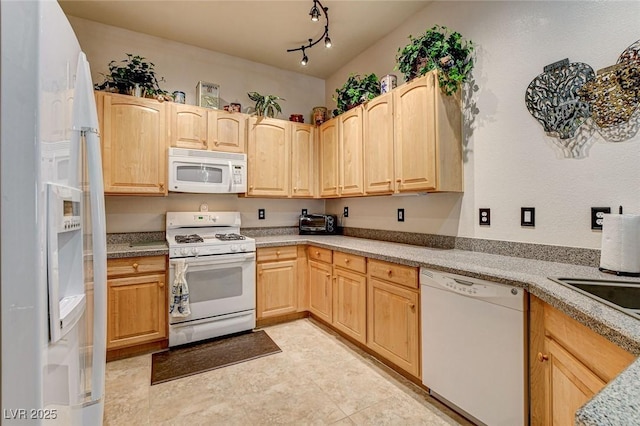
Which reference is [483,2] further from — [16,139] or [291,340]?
[291,340]

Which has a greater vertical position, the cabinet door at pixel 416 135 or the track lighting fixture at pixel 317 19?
the track lighting fixture at pixel 317 19

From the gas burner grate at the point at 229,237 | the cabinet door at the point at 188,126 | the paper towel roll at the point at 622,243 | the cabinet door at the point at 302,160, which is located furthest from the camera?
the cabinet door at the point at 302,160

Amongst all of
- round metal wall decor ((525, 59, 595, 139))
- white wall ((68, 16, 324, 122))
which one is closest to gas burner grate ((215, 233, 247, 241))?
white wall ((68, 16, 324, 122))

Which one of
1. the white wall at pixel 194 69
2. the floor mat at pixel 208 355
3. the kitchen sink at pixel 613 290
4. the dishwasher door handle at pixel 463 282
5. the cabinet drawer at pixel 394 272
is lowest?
the floor mat at pixel 208 355

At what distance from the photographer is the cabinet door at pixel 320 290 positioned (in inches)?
116

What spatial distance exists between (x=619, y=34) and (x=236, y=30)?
2924mm

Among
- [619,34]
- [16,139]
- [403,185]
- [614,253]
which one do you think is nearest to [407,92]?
[403,185]

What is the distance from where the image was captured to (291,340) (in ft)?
9.24

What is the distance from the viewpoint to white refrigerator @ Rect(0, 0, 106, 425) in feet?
1.90

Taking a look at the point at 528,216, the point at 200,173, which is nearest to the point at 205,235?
the point at 200,173

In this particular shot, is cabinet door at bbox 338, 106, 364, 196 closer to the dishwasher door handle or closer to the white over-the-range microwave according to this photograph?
the white over-the-range microwave

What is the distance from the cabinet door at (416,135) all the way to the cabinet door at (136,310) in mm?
2272

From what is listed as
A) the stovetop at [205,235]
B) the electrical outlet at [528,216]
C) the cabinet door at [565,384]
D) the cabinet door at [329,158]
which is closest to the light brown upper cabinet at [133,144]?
the stovetop at [205,235]

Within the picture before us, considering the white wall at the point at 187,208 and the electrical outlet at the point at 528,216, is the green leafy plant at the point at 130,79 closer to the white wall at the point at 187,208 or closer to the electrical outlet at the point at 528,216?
the white wall at the point at 187,208
